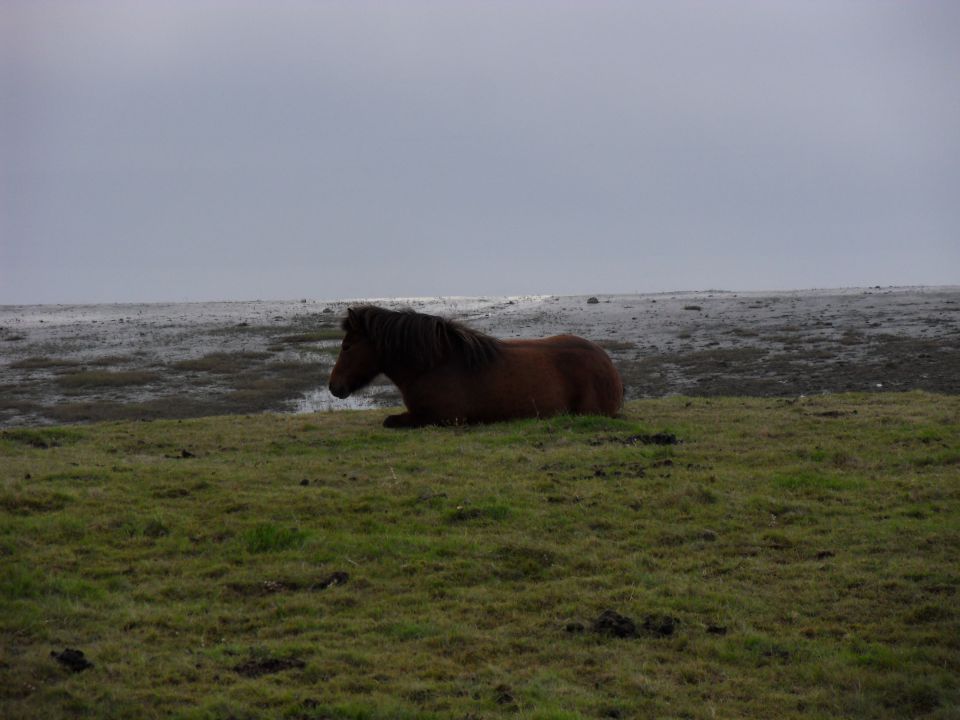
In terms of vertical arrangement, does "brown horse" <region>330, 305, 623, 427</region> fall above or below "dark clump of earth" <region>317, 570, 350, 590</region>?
above

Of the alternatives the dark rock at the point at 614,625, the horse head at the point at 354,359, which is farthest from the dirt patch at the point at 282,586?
the horse head at the point at 354,359

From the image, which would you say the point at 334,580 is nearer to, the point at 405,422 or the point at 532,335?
the point at 405,422

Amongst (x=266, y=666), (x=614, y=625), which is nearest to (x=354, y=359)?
(x=614, y=625)

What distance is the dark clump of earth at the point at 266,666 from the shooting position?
218 inches

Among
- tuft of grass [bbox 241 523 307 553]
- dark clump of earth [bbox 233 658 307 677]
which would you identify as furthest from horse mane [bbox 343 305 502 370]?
dark clump of earth [bbox 233 658 307 677]

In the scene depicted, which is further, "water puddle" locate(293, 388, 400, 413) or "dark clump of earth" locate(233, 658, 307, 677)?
"water puddle" locate(293, 388, 400, 413)

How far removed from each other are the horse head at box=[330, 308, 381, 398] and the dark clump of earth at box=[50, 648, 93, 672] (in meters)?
9.07

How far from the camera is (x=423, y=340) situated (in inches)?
551

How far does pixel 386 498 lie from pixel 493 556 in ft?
6.21

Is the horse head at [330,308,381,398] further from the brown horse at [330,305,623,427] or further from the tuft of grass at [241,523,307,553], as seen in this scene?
the tuft of grass at [241,523,307,553]

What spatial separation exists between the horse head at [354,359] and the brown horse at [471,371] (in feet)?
0.05

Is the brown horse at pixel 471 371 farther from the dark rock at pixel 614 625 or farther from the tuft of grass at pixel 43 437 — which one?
the dark rock at pixel 614 625

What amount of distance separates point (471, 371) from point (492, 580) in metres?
7.01

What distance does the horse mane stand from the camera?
1400 cm
